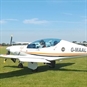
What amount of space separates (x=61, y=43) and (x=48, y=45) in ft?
2.77

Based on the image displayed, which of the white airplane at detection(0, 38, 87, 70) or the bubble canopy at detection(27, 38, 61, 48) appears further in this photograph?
the bubble canopy at detection(27, 38, 61, 48)

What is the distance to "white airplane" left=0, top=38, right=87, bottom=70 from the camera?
12172mm

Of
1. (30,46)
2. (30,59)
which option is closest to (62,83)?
(30,59)

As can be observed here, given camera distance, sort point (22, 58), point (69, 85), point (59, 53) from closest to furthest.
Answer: point (69, 85) < point (22, 58) < point (59, 53)

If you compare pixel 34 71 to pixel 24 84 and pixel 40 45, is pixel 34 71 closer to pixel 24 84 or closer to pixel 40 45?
pixel 40 45

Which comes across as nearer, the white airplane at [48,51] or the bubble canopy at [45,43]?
the white airplane at [48,51]

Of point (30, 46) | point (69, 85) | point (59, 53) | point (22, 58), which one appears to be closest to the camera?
point (69, 85)

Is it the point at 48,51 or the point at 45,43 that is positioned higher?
the point at 45,43

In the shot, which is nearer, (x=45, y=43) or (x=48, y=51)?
(x=48, y=51)

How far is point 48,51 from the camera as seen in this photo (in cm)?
1295

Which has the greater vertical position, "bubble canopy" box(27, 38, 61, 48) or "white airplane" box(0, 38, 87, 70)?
"bubble canopy" box(27, 38, 61, 48)

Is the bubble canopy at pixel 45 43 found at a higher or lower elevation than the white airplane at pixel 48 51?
higher

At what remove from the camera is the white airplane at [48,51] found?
1217cm

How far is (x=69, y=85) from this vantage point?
319 inches
